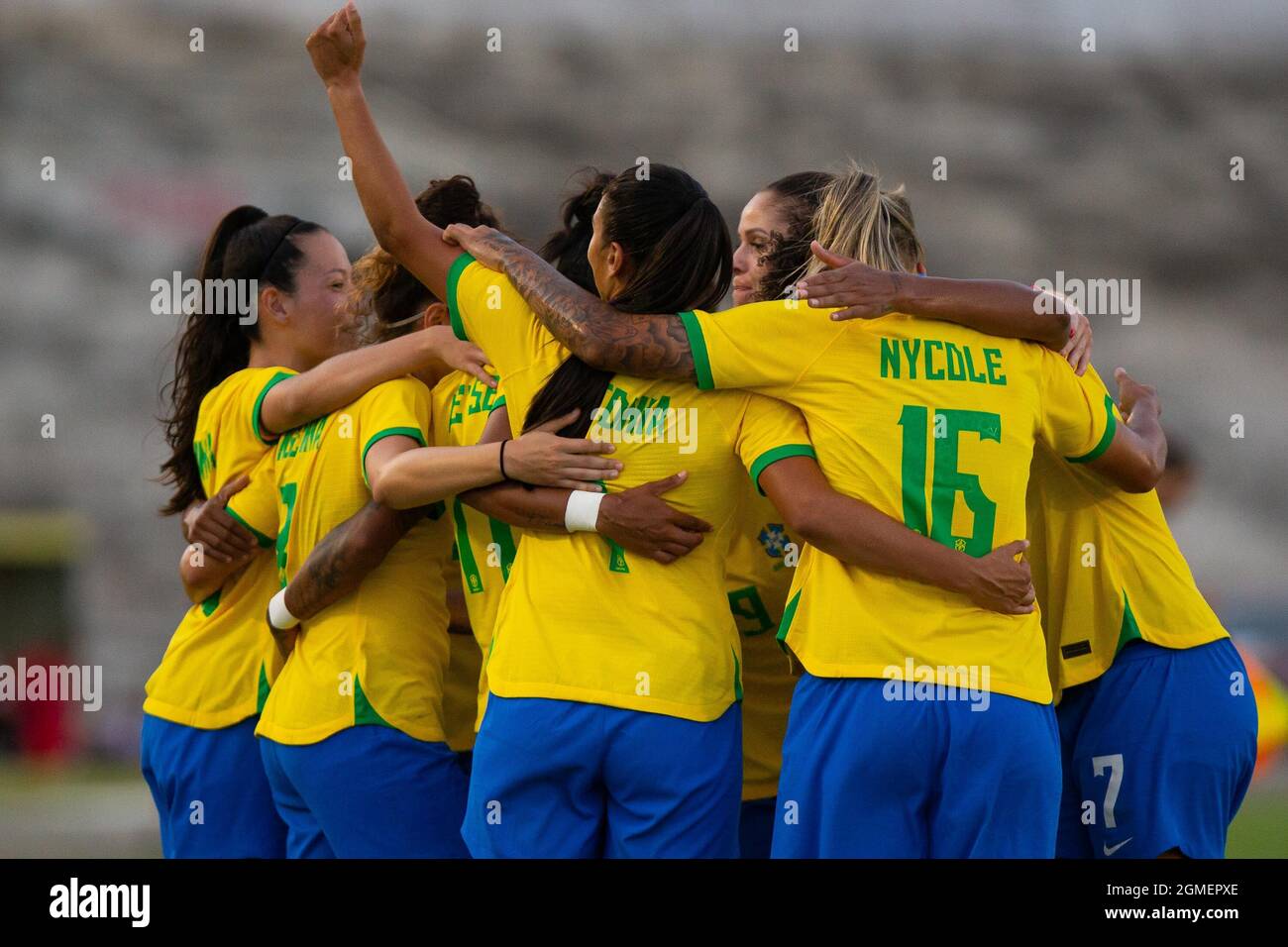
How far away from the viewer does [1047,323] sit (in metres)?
3.85

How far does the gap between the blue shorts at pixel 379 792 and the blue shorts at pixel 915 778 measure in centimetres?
118

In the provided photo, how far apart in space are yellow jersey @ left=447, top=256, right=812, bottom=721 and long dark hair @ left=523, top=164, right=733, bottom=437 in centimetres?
9

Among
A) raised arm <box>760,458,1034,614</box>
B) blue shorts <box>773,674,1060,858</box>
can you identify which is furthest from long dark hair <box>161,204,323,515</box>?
blue shorts <box>773,674,1060,858</box>

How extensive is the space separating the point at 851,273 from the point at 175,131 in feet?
71.1

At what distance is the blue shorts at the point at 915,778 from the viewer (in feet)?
11.7

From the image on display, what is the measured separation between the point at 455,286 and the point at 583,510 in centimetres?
78

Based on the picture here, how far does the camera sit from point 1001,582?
364cm

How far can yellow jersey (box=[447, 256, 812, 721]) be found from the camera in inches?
148

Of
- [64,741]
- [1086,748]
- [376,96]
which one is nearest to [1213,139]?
[376,96]

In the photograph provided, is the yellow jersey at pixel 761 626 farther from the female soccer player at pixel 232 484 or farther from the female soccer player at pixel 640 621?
the female soccer player at pixel 232 484

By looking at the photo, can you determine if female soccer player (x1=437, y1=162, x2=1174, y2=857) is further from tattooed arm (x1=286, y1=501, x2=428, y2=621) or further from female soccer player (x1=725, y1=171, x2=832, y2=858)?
tattooed arm (x1=286, y1=501, x2=428, y2=621)

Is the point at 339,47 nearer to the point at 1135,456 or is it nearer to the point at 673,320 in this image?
the point at 673,320

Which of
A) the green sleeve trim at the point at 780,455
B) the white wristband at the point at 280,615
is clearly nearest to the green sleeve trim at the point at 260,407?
the white wristband at the point at 280,615

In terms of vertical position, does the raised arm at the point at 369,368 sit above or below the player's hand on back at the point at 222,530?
above
